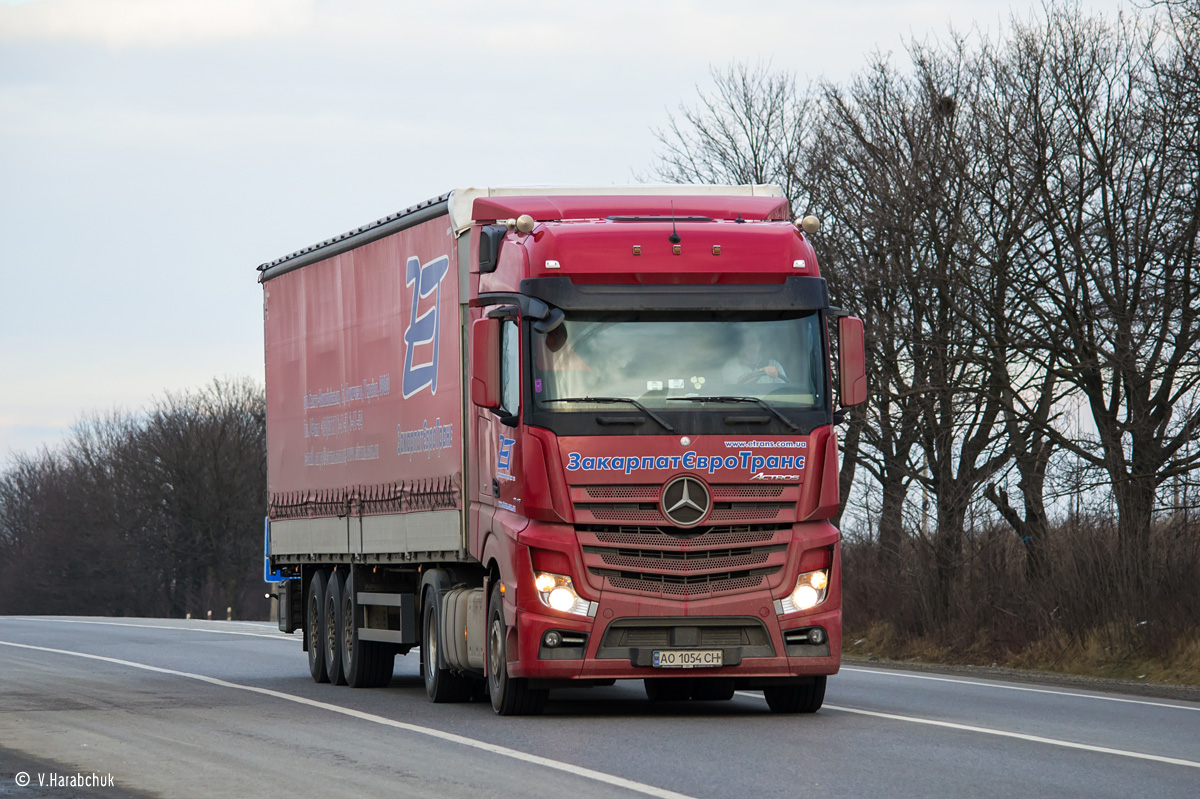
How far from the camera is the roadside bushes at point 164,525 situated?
82.9 meters

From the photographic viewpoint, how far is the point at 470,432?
15.2 m

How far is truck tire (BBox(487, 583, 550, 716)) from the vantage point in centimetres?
1401

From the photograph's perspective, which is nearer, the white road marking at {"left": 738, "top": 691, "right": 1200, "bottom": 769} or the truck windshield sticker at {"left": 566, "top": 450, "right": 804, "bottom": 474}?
the white road marking at {"left": 738, "top": 691, "right": 1200, "bottom": 769}

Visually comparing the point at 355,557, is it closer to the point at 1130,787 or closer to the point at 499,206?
the point at 499,206

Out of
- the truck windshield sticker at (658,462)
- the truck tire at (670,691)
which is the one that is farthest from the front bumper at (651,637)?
the truck tire at (670,691)

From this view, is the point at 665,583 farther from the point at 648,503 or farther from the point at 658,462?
the point at 658,462

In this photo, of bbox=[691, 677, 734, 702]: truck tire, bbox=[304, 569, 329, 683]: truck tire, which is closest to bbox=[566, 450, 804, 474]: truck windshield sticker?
bbox=[691, 677, 734, 702]: truck tire

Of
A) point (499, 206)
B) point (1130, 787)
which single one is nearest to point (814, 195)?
point (499, 206)

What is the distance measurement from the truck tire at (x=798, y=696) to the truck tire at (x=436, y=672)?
301 centimetres

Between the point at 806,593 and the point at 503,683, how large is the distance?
2449 mm

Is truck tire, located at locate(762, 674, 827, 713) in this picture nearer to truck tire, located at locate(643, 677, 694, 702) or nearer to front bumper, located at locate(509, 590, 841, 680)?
front bumper, located at locate(509, 590, 841, 680)

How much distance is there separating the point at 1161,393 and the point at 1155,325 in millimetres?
1071

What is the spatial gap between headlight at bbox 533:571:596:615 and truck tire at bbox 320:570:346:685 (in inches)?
243

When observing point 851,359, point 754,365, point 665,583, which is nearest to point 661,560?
point 665,583
